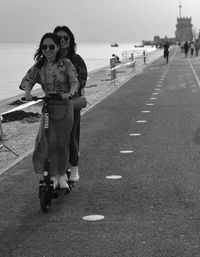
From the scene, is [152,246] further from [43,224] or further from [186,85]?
[186,85]

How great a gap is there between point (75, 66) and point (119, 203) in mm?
1616

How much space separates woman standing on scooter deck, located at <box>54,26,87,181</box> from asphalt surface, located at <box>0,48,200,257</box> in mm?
390

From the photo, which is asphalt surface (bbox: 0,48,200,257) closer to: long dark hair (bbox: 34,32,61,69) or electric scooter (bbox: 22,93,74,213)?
electric scooter (bbox: 22,93,74,213)

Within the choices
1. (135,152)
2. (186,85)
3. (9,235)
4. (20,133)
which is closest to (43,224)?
(9,235)

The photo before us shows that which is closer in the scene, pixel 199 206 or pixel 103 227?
pixel 103 227

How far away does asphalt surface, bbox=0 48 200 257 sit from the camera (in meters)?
4.77

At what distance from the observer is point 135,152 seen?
351 inches

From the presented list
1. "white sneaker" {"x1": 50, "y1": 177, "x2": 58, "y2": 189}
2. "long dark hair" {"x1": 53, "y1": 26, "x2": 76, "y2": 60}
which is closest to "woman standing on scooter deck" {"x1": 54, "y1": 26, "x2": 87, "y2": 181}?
"long dark hair" {"x1": 53, "y1": 26, "x2": 76, "y2": 60}

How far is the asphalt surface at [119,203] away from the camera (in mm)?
A: 4770

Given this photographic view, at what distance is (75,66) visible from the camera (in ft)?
20.8

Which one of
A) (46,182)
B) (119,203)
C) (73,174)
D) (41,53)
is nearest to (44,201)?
(46,182)

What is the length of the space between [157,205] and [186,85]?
1755cm

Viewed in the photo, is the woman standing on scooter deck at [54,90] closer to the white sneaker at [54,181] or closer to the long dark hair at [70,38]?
the white sneaker at [54,181]

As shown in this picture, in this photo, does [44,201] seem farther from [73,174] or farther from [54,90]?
[54,90]
